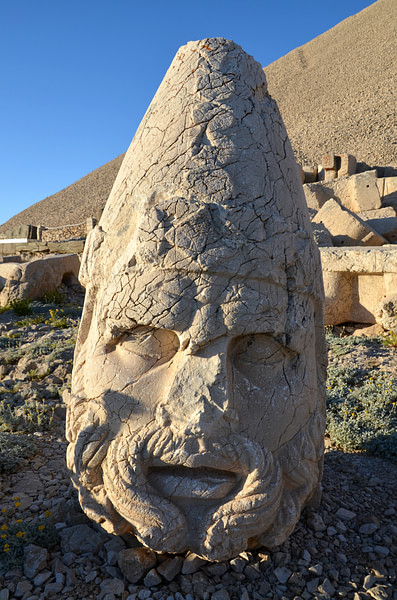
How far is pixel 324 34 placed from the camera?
64.2 metres

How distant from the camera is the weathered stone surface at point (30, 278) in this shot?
8.90 m

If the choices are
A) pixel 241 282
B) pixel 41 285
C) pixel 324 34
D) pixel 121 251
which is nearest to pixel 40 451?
pixel 121 251

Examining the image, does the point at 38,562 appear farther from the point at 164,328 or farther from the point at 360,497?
the point at 360,497

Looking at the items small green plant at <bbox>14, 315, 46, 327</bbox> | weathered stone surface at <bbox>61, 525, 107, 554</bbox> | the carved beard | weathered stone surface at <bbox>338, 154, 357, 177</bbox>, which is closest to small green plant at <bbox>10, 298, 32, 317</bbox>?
small green plant at <bbox>14, 315, 46, 327</bbox>

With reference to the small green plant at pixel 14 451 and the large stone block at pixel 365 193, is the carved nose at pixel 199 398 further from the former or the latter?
the large stone block at pixel 365 193

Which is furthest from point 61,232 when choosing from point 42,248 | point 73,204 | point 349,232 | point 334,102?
point 334,102

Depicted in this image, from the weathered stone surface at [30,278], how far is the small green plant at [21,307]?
240 mm

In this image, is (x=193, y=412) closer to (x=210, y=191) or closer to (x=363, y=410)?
(x=210, y=191)

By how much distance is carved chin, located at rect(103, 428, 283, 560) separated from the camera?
1.98 m

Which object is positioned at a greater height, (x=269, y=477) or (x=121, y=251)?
(x=121, y=251)

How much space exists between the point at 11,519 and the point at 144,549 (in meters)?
0.88

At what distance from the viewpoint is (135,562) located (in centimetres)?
212

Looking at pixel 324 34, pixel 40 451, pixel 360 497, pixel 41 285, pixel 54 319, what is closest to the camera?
pixel 360 497

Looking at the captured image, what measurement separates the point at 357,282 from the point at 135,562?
5.40 meters
